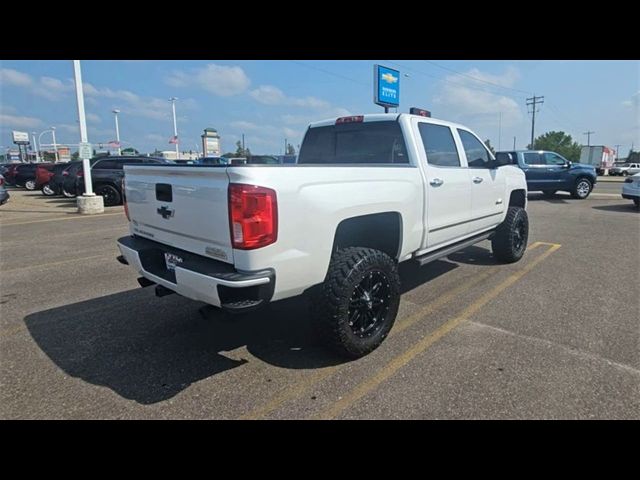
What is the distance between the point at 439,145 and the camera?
14.4 feet

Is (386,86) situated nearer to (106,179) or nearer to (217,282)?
(106,179)

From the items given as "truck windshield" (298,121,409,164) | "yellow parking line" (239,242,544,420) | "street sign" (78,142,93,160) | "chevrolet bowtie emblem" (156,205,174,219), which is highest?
"street sign" (78,142,93,160)

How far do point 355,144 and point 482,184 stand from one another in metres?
1.79

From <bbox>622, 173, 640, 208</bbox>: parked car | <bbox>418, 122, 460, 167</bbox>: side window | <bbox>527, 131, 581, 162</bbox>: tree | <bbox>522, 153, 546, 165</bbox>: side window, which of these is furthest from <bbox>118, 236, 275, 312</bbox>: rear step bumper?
<bbox>527, 131, 581, 162</bbox>: tree

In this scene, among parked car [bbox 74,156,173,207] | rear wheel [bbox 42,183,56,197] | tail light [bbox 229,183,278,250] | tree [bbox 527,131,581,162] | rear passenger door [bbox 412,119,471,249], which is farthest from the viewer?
tree [bbox 527,131,581,162]

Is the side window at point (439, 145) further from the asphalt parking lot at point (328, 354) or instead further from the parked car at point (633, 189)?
the parked car at point (633, 189)

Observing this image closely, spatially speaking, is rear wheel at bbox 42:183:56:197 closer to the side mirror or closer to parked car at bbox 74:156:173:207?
parked car at bbox 74:156:173:207

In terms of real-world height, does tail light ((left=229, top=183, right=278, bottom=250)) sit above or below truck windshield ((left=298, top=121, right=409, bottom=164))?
below

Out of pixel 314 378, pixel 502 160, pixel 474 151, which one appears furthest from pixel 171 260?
pixel 502 160

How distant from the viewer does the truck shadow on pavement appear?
2988mm

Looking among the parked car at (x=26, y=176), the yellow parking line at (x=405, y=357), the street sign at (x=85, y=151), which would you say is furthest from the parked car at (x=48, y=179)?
the yellow parking line at (x=405, y=357)

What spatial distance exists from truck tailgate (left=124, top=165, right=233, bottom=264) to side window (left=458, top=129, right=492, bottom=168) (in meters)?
3.43

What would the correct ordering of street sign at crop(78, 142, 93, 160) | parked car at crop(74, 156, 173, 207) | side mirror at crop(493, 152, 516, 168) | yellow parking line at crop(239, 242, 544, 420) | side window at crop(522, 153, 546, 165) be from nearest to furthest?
yellow parking line at crop(239, 242, 544, 420) < side mirror at crop(493, 152, 516, 168) < street sign at crop(78, 142, 93, 160) < parked car at crop(74, 156, 173, 207) < side window at crop(522, 153, 546, 165)
